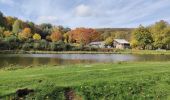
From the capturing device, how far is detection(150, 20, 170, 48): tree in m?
110

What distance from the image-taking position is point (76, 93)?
1369 cm

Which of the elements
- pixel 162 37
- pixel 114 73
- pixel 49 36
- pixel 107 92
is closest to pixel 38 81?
pixel 107 92

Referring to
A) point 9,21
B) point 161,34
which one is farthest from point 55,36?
point 161,34

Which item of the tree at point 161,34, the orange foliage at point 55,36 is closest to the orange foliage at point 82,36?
the orange foliage at point 55,36

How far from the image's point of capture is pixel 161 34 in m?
111

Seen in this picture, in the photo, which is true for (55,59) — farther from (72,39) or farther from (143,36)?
(72,39)

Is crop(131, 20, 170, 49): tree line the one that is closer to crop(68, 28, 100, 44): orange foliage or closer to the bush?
crop(68, 28, 100, 44): orange foliage

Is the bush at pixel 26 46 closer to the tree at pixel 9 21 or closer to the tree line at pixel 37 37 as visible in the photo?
the tree line at pixel 37 37

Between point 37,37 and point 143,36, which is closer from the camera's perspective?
point 143,36

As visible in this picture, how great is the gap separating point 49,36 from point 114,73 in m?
131

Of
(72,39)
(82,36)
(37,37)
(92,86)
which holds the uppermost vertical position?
(82,36)

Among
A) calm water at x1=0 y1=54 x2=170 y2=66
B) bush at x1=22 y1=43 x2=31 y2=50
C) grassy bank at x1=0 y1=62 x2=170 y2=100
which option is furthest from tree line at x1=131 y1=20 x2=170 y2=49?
grassy bank at x1=0 y1=62 x2=170 y2=100

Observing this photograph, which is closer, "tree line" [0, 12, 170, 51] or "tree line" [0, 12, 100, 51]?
"tree line" [0, 12, 100, 51]

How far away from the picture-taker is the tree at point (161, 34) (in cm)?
11031
